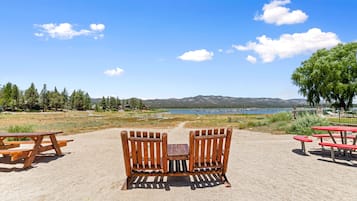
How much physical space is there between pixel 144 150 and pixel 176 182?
1.15 meters

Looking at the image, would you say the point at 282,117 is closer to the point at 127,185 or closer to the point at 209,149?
the point at 209,149

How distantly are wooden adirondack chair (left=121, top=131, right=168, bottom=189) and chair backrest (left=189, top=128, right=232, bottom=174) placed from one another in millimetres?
536

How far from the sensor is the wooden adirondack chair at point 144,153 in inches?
175

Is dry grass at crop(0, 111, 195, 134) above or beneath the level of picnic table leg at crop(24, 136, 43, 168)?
beneath

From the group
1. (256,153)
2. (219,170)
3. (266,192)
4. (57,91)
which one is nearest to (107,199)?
(219,170)

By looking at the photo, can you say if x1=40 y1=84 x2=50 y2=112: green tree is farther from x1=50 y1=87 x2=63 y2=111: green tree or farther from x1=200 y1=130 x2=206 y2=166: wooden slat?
x1=200 y1=130 x2=206 y2=166: wooden slat

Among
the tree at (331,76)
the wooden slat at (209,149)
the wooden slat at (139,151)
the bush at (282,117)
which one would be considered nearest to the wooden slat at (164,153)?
the wooden slat at (139,151)

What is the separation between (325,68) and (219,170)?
28.4 m

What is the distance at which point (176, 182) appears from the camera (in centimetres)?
515

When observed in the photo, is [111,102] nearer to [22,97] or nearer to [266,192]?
[22,97]

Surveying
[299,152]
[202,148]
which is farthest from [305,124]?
[202,148]

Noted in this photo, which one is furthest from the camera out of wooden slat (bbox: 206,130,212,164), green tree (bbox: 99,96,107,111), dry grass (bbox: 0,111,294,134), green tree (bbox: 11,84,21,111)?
green tree (bbox: 99,96,107,111)

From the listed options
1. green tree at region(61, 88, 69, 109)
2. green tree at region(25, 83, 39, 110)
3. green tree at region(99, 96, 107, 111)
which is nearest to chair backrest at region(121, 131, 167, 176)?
green tree at region(25, 83, 39, 110)

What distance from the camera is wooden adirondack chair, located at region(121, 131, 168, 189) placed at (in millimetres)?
4434
